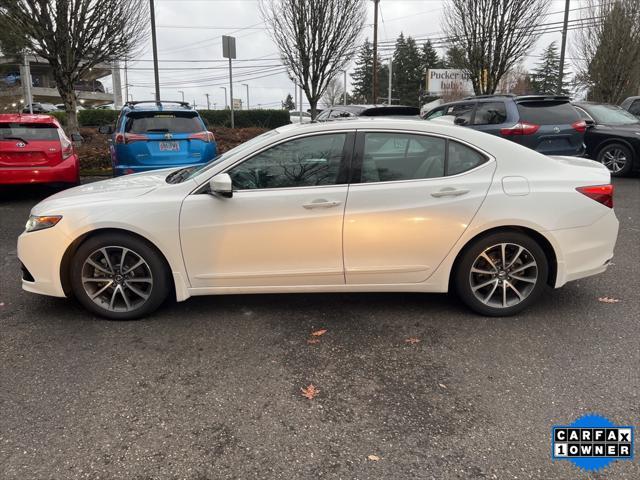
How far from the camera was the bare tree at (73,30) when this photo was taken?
11523 millimetres

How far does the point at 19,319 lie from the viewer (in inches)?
159

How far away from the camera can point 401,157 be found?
12.9ft

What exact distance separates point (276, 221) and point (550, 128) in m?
7.23

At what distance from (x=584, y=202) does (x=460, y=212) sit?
3.20 feet

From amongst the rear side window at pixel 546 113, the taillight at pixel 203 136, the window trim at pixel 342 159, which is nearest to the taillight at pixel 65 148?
the taillight at pixel 203 136

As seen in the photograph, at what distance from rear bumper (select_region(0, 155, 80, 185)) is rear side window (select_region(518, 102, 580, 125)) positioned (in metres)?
7.88

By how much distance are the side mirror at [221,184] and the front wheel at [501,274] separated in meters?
1.84

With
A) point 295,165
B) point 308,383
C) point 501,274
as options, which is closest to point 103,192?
point 295,165

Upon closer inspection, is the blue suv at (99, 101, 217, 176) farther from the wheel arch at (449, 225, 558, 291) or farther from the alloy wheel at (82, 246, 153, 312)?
the wheel arch at (449, 225, 558, 291)

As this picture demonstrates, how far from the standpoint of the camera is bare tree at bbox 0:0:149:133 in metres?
11.5

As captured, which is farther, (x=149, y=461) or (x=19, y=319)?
(x=19, y=319)

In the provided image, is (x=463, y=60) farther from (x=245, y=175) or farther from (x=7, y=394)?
(x=7, y=394)

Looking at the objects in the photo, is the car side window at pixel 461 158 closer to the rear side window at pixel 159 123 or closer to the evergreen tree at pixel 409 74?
the rear side window at pixel 159 123

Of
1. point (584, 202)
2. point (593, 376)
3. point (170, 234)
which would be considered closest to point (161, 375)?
point (170, 234)
